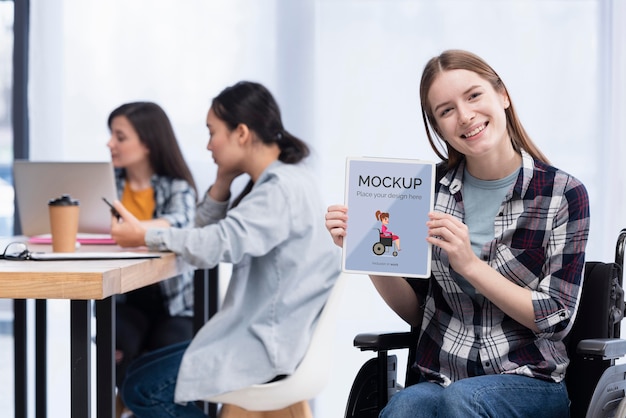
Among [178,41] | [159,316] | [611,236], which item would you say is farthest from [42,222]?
[611,236]

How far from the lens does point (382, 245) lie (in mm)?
1462

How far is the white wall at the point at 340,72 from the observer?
325cm

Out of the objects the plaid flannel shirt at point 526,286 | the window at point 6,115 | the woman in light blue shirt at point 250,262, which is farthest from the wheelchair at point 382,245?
the window at point 6,115

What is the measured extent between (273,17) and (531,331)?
2.21 meters

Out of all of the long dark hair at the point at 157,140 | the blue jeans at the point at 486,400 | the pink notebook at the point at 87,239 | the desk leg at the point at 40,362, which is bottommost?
the desk leg at the point at 40,362

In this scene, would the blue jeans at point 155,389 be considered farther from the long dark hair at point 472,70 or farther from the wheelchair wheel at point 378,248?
the long dark hair at point 472,70

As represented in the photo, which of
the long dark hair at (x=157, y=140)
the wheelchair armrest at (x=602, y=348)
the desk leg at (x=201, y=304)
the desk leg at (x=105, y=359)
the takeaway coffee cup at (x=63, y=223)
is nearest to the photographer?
the wheelchair armrest at (x=602, y=348)

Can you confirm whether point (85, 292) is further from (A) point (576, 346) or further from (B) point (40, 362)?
(B) point (40, 362)

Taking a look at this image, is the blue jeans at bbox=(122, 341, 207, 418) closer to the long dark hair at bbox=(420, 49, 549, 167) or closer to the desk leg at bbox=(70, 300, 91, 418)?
the desk leg at bbox=(70, 300, 91, 418)

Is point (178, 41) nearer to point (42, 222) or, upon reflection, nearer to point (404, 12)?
point (404, 12)

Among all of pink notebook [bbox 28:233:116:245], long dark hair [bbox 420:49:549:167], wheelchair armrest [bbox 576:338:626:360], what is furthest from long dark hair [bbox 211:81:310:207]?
wheelchair armrest [bbox 576:338:626:360]

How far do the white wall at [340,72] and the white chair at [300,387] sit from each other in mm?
1168

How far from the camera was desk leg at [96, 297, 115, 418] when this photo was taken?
1609mm

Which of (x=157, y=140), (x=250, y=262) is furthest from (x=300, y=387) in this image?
(x=157, y=140)
